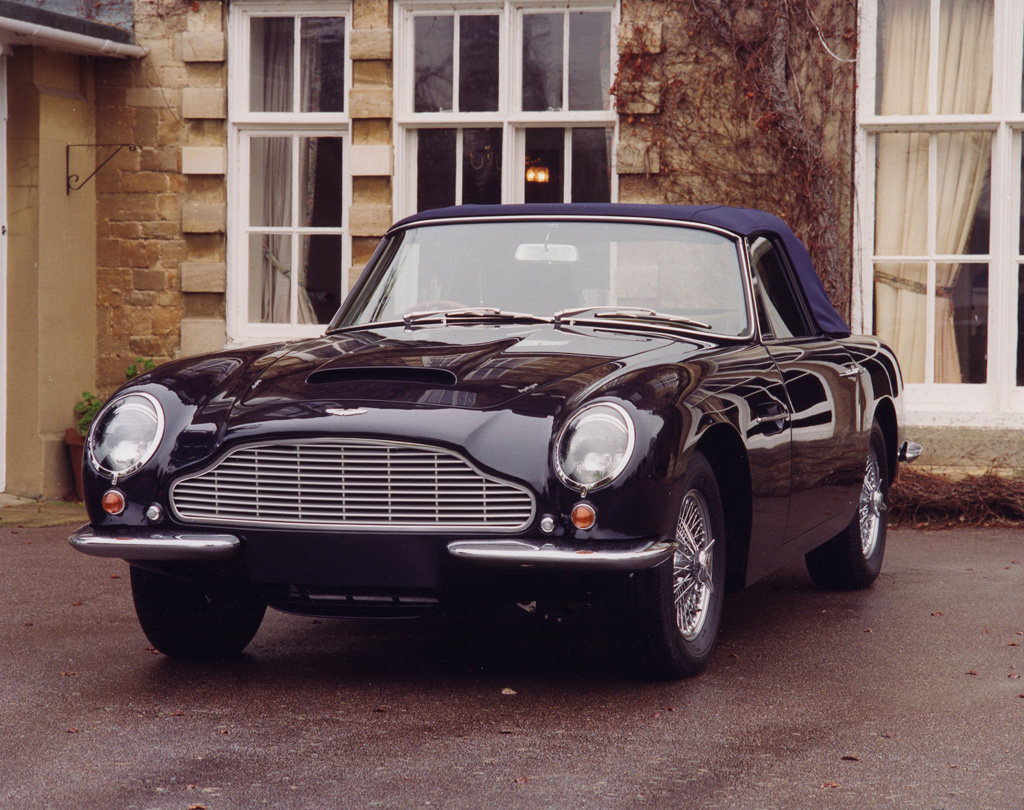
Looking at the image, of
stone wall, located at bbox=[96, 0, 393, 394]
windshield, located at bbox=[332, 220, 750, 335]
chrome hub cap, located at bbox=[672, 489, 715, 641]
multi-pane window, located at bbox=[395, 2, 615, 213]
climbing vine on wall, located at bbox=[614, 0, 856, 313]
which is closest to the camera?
chrome hub cap, located at bbox=[672, 489, 715, 641]

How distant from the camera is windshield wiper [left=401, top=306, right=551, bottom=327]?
501 centimetres

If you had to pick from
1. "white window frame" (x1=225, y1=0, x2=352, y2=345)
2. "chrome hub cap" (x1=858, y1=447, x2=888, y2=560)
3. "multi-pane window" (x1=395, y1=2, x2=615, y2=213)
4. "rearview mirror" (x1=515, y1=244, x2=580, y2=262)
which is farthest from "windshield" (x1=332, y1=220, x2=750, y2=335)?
"white window frame" (x1=225, y1=0, x2=352, y2=345)

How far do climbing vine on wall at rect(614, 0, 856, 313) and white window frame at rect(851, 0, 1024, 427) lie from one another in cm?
14

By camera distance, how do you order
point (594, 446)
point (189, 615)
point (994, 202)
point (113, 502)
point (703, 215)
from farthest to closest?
1. point (994, 202)
2. point (703, 215)
3. point (189, 615)
4. point (113, 502)
5. point (594, 446)

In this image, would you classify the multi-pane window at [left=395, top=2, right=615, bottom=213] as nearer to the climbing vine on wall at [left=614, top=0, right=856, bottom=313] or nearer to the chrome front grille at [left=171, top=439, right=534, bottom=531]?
the climbing vine on wall at [left=614, top=0, right=856, bottom=313]

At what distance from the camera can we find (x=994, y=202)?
31.1 ft

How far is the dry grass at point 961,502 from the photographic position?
857 cm

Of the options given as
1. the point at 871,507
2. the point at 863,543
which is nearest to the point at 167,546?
the point at 863,543

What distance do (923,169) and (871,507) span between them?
3884mm

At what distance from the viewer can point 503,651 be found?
194 inches

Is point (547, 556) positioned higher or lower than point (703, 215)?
lower

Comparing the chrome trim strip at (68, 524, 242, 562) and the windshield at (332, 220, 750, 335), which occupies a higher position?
the windshield at (332, 220, 750, 335)

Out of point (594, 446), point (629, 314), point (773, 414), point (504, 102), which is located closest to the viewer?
point (594, 446)

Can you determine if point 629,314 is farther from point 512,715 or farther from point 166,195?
point 166,195
